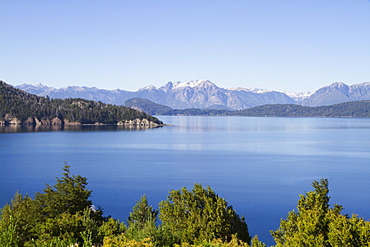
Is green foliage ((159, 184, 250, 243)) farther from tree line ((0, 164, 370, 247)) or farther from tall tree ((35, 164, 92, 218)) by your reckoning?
tall tree ((35, 164, 92, 218))

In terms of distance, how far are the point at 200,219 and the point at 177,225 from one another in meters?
2.05

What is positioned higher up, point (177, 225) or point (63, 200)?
point (63, 200)

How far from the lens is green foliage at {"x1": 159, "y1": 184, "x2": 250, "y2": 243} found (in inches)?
942

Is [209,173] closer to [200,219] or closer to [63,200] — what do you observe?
[63,200]

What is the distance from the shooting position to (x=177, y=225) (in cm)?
2614

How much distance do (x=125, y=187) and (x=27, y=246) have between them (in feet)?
116

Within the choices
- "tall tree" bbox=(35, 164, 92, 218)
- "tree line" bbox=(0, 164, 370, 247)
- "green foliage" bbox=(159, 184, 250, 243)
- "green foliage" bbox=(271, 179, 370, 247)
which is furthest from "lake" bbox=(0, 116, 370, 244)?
"green foliage" bbox=(271, 179, 370, 247)

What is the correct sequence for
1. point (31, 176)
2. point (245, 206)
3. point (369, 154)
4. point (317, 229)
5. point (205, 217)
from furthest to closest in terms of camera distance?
point (369, 154), point (31, 176), point (245, 206), point (205, 217), point (317, 229)

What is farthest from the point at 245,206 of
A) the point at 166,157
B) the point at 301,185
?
the point at 166,157

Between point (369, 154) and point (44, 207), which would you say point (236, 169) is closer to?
point (369, 154)

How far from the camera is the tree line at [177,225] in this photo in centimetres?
1766

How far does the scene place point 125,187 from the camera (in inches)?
2077

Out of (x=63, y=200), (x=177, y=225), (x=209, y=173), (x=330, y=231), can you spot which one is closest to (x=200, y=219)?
(x=177, y=225)

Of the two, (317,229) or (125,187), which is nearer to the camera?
(317,229)
